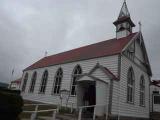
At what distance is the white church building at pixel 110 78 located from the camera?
1864cm

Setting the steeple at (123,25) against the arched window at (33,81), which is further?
the arched window at (33,81)

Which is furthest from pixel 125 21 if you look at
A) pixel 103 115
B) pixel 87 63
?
pixel 103 115

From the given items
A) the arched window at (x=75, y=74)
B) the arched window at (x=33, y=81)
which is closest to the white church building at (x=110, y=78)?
the arched window at (x=75, y=74)

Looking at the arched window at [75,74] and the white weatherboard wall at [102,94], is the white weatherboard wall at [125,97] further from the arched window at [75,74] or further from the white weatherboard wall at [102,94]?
the arched window at [75,74]

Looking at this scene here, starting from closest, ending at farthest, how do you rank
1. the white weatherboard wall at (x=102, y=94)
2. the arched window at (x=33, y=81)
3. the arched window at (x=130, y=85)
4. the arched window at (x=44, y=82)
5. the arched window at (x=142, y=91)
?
the white weatherboard wall at (x=102, y=94), the arched window at (x=130, y=85), the arched window at (x=142, y=91), the arched window at (x=44, y=82), the arched window at (x=33, y=81)

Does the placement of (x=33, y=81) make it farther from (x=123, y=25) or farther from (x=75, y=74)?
(x=123, y=25)

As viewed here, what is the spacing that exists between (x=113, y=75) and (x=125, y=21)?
33.5ft

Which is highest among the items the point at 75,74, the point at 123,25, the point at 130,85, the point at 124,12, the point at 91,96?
the point at 124,12

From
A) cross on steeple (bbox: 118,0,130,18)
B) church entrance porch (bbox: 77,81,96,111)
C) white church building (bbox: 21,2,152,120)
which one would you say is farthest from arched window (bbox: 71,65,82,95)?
cross on steeple (bbox: 118,0,130,18)

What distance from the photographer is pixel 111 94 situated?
60.1 ft

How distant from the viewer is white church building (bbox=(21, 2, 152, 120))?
18641mm

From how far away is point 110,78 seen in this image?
1847cm

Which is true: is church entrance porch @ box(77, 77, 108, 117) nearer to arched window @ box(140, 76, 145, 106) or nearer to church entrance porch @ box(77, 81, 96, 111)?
church entrance porch @ box(77, 81, 96, 111)

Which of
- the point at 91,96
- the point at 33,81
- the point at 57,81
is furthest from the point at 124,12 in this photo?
the point at 33,81
